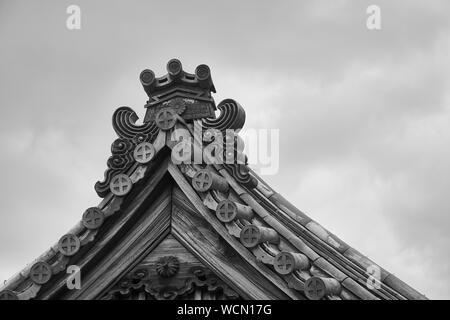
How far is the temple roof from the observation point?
732cm

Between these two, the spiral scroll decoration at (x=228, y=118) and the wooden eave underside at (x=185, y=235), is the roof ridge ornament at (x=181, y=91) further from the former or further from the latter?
the wooden eave underside at (x=185, y=235)

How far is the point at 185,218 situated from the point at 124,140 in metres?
1.02

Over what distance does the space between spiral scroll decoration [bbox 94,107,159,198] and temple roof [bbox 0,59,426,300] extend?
0.03ft

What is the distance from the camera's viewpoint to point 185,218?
775 cm

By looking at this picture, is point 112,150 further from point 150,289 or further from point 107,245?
point 150,289

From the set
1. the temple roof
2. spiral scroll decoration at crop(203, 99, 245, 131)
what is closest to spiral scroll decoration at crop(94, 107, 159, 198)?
the temple roof

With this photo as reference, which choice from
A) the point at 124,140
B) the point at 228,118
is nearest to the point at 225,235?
the point at 228,118

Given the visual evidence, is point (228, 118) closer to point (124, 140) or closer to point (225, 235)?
point (124, 140)

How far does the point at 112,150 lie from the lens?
25.7ft

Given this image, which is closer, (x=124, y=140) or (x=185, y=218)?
(x=185, y=218)

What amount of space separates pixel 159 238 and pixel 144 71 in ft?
5.83

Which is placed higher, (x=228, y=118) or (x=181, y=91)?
(x=181, y=91)

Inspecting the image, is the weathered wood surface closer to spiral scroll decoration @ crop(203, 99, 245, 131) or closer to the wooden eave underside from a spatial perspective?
the wooden eave underside

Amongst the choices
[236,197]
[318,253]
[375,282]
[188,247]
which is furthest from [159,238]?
[375,282]
